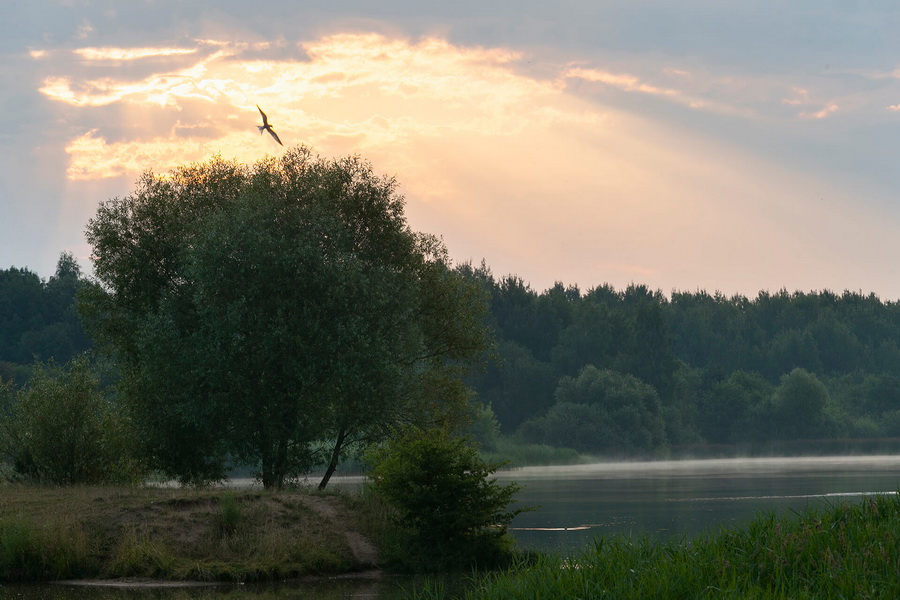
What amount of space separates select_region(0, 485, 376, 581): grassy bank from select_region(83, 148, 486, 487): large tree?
6.10m

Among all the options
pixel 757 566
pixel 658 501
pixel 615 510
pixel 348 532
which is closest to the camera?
pixel 757 566

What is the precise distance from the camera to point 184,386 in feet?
123

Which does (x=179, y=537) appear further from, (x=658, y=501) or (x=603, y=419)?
(x=603, y=419)

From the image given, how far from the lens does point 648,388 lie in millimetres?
127625

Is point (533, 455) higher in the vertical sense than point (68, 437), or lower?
lower

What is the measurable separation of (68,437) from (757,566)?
96.6 ft

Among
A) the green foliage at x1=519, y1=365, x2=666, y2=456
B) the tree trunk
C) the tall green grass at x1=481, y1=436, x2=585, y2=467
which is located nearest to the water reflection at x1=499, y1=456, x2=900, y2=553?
the tree trunk

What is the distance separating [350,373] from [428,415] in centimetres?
633

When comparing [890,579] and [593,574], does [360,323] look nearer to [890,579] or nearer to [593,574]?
[593,574]

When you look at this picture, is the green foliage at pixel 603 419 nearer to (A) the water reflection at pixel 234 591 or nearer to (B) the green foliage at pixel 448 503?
(B) the green foliage at pixel 448 503

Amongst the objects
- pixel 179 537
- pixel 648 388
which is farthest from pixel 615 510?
A: pixel 648 388

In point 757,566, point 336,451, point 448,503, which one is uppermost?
point 336,451

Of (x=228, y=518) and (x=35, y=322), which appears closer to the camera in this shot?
(x=228, y=518)

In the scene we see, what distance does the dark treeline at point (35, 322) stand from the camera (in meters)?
130
